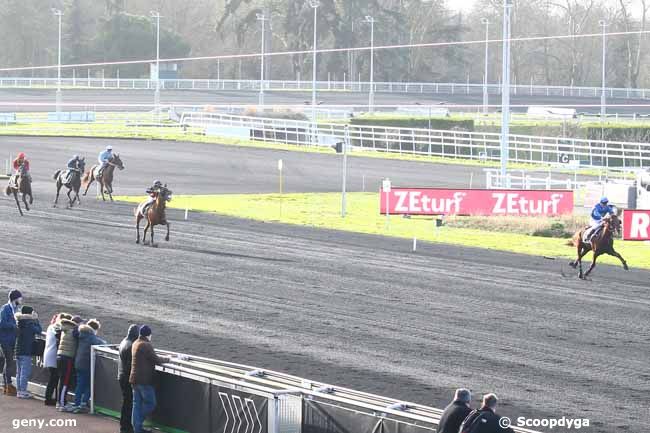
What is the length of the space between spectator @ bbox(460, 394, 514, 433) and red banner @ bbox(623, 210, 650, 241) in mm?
20342

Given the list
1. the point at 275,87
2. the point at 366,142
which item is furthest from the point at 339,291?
the point at 275,87

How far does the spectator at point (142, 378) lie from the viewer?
43.9ft

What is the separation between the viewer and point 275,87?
100 m

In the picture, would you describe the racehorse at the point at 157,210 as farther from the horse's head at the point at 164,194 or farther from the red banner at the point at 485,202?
the red banner at the point at 485,202

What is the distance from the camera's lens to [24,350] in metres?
15.2

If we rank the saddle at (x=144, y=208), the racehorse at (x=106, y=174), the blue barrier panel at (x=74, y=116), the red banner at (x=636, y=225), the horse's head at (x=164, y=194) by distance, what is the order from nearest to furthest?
the horse's head at (x=164, y=194) < the saddle at (x=144, y=208) < the red banner at (x=636, y=225) < the racehorse at (x=106, y=174) < the blue barrier panel at (x=74, y=116)

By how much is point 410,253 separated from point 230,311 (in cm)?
849

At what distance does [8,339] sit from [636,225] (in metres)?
18.9

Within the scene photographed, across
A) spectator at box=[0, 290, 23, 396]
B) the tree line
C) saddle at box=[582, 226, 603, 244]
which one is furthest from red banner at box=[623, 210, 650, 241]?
the tree line

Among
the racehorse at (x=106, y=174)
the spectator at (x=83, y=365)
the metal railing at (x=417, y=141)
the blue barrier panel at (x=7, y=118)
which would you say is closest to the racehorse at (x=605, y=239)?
the spectator at (x=83, y=365)

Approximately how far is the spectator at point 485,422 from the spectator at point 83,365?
5470 mm

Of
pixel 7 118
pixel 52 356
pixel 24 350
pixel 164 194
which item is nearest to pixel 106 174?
pixel 164 194

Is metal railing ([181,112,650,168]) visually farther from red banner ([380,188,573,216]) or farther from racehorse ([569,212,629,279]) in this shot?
racehorse ([569,212,629,279])

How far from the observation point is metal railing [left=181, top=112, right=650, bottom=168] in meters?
57.8
